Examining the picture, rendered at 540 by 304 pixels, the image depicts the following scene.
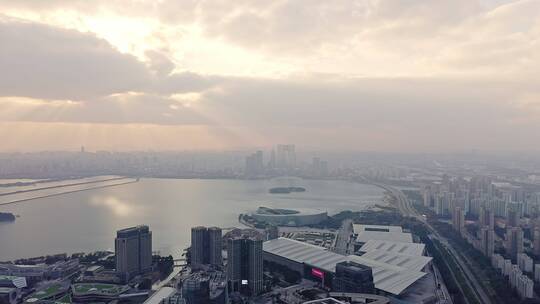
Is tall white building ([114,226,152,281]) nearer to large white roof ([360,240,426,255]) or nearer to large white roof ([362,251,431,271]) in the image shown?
large white roof ([362,251,431,271])

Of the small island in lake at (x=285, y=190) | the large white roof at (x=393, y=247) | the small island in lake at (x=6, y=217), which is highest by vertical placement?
the small island in lake at (x=285, y=190)

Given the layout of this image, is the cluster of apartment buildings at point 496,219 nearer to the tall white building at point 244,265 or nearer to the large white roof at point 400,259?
the large white roof at point 400,259

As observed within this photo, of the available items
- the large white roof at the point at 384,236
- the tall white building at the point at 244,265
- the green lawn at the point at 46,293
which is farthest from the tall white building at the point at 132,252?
the large white roof at the point at 384,236

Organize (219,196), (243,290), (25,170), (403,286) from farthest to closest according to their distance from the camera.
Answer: (25,170)
(219,196)
(243,290)
(403,286)

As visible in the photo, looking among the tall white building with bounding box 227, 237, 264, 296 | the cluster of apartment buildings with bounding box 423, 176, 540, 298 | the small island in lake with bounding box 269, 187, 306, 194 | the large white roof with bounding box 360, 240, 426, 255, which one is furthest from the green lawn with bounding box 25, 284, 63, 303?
the small island in lake with bounding box 269, 187, 306, 194

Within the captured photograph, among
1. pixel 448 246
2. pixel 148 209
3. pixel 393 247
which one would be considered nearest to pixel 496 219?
pixel 448 246

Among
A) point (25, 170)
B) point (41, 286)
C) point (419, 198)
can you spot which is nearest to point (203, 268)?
point (41, 286)

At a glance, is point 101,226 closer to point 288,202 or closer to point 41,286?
point 41,286
